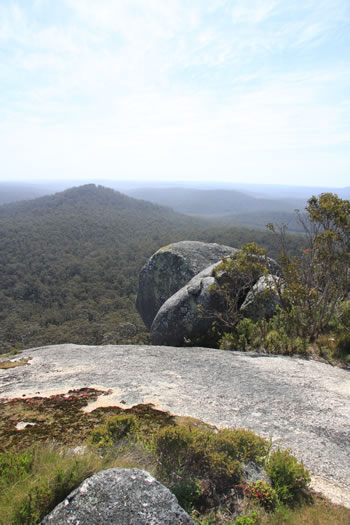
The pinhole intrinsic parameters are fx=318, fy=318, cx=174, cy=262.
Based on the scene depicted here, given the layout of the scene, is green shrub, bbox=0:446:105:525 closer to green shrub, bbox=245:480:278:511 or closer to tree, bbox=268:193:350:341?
green shrub, bbox=245:480:278:511

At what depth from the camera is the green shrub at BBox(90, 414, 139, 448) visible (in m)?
4.74

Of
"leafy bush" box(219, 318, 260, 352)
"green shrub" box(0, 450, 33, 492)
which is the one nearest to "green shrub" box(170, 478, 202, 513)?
"green shrub" box(0, 450, 33, 492)

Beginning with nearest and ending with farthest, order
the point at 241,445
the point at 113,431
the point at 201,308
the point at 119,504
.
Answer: the point at 119,504
the point at 241,445
the point at 113,431
the point at 201,308

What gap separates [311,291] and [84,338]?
37.1 m

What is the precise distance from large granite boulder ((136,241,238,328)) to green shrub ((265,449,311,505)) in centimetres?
1552

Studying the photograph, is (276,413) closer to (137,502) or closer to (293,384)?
(293,384)

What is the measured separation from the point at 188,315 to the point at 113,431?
389 inches

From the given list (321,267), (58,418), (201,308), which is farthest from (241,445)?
(201,308)

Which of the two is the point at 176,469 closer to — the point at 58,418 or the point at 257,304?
the point at 58,418

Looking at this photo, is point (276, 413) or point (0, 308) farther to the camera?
point (0, 308)

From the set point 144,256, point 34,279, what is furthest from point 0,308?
point 144,256

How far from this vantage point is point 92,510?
3117 mm

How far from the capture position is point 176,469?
4.34 metres

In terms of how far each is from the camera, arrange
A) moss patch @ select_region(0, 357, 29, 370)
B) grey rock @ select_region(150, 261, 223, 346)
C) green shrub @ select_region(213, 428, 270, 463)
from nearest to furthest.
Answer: green shrub @ select_region(213, 428, 270, 463) → moss patch @ select_region(0, 357, 29, 370) → grey rock @ select_region(150, 261, 223, 346)
